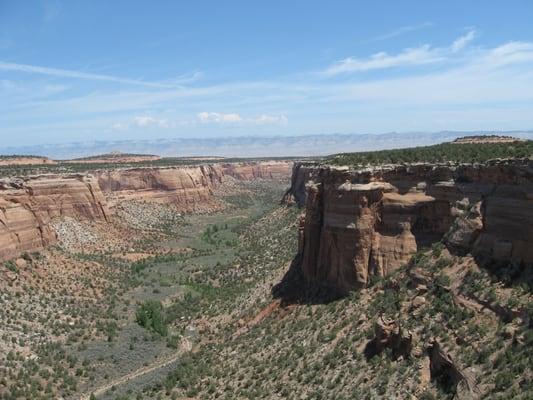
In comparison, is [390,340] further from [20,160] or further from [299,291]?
[20,160]

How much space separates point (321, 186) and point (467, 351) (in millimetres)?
18576

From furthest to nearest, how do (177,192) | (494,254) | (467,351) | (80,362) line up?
1. (177,192)
2. (80,362)
3. (494,254)
4. (467,351)

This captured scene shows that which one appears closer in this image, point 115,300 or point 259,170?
point 115,300

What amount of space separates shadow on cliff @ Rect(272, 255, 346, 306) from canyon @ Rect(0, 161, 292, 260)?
2474 cm

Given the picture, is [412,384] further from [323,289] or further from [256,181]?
[256,181]

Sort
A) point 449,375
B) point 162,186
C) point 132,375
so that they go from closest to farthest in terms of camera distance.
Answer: point 449,375 < point 132,375 < point 162,186

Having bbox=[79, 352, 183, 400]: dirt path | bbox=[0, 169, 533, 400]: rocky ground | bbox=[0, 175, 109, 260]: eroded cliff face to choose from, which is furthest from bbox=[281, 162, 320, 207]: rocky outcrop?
bbox=[79, 352, 183, 400]: dirt path

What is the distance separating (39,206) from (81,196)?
7743mm

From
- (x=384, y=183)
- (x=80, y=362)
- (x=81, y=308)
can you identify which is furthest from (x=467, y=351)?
(x=81, y=308)

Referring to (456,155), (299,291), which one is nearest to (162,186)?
(299,291)

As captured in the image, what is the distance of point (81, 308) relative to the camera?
147 ft

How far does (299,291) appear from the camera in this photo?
38.3m

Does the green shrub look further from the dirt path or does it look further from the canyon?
the canyon

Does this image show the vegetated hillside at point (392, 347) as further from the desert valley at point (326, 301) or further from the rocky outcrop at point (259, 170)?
the rocky outcrop at point (259, 170)
